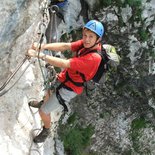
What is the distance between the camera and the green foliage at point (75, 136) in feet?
41.8

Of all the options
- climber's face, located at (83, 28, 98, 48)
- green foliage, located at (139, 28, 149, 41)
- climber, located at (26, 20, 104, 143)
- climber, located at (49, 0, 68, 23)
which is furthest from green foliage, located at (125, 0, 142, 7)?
climber's face, located at (83, 28, 98, 48)

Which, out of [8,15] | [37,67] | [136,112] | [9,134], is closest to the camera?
[8,15]

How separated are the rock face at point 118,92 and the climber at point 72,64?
0.48 meters

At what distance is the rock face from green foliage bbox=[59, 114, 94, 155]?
0.29 metres

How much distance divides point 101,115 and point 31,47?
6817 mm

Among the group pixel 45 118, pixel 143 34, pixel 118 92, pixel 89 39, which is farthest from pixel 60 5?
pixel 118 92

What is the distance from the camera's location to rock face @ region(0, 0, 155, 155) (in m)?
8.81

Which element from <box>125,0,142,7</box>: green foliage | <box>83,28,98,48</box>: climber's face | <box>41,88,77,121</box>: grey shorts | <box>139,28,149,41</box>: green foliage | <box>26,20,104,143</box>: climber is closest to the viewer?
<box>26,20,104,143</box>: climber

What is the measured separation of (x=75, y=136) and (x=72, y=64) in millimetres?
6759

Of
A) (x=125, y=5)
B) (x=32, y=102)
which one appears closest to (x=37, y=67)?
(x=32, y=102)

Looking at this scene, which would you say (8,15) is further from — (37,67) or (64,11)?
(64,11)

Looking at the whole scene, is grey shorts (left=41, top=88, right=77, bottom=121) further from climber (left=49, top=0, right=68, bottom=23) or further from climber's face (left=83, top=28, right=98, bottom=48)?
climber (left=49, top=0, right=68, bottom=23)

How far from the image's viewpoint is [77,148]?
42.6ft

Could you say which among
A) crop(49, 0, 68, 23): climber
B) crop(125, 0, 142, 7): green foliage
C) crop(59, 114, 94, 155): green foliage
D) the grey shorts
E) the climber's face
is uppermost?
the climber's face
